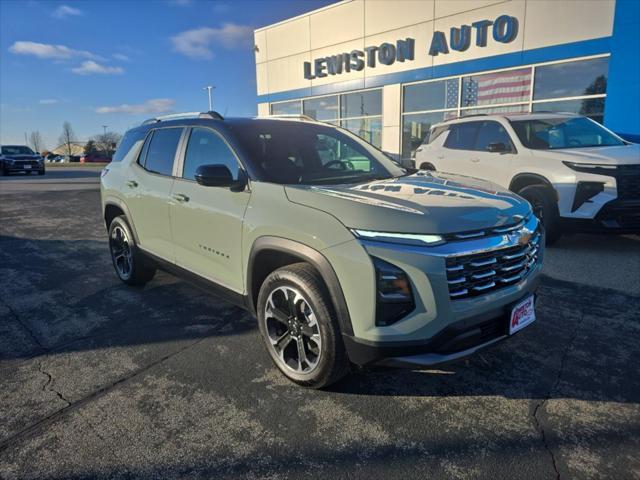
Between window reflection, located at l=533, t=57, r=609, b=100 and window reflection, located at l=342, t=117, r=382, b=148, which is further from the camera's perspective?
window reflection, located at l=342, t=117, r=382, b=148

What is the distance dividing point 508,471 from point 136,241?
13.0 ft

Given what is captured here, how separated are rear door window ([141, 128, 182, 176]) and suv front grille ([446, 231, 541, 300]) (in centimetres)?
280

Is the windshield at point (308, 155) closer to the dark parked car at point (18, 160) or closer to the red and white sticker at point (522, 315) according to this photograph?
the red and white sticker at point (522, 315)

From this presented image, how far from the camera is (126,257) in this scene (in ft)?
16.2

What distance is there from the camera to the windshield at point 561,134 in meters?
6.55

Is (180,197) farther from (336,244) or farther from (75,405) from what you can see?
(336,244)

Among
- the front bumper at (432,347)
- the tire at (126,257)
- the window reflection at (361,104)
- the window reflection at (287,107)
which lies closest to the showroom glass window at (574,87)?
the window reflection at (361,104)

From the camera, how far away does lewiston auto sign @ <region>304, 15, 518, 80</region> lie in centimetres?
1216

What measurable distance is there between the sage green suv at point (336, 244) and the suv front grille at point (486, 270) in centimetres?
1

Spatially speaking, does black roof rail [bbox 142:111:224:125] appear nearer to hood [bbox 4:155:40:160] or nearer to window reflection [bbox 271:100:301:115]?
window reflection [bbox 271:100:301:115]

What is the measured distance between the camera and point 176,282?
5.14 m

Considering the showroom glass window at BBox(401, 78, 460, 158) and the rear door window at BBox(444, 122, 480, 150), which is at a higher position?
the showroom glass window at BBox(401, 78, 460, 158)

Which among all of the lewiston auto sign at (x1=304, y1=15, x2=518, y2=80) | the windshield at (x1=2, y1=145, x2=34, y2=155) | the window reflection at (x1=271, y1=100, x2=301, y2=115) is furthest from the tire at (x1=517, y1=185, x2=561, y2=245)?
the windshield at (x1=2, y1=145, x2=34, y2=155)

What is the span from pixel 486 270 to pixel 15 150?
3316 cm
